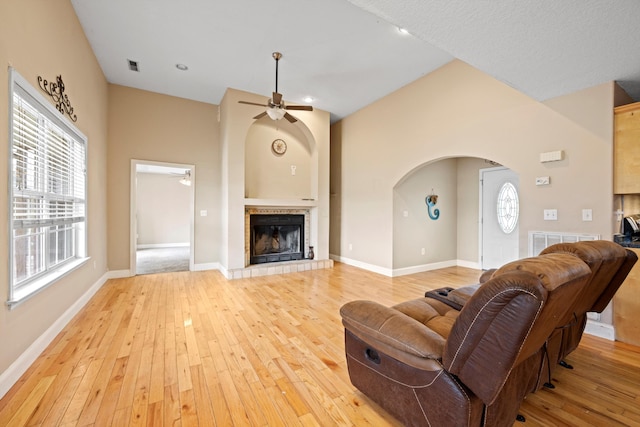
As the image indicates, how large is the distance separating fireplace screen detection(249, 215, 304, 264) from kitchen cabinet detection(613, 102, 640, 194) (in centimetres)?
470

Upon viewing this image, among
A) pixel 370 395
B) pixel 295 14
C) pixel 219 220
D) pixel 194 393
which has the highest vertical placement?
pixel 295 14

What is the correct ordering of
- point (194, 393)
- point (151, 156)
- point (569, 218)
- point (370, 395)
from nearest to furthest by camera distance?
1. point (370, 395)
2. point (194, 393)
3. point (569, 218)
4. point (151, 156)

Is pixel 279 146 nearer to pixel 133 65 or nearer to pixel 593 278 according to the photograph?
pixel 133 65

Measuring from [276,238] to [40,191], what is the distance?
381 centimetres

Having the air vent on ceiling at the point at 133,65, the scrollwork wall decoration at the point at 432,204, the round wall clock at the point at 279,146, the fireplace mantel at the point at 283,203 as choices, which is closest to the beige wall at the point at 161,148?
the air vent on ceiling at the point at 133,65

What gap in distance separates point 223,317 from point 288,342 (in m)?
1.02

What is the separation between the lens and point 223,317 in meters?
3.08

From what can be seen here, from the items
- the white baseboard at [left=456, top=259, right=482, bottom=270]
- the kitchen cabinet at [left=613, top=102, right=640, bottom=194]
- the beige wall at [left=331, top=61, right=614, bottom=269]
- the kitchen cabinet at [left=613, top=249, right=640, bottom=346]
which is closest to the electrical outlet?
the beige wall at [left=331, top=61, right=614, bottom=269]

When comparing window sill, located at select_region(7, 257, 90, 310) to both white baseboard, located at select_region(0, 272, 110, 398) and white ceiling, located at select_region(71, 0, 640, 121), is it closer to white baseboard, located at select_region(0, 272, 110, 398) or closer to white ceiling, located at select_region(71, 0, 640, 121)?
white baseboard, located at select_region(0, 272, 110, 398)

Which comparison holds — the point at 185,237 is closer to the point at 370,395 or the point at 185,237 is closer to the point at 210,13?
the point at 210,13

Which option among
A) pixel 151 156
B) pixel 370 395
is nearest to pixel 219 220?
pixel 151 156

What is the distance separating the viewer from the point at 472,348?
1083 mm

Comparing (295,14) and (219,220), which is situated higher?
(295,14)

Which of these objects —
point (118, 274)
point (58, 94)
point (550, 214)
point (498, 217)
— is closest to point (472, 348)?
point (550, 214)
